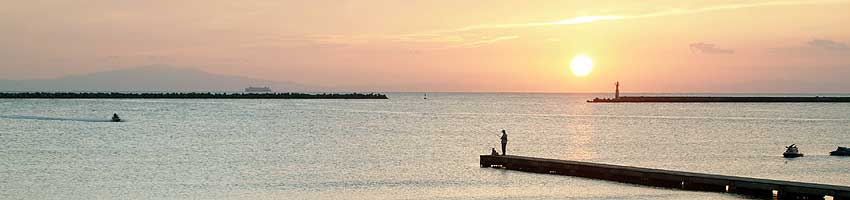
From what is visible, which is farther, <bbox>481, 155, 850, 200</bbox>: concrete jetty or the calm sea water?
the calm sea water

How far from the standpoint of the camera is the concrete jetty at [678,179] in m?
25.7

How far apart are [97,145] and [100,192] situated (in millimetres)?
22318

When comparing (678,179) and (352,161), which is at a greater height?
(678,179)

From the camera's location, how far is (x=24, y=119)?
85562mm

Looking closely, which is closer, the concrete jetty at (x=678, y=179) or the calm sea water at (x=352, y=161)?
the concrete jetty at (x=678, y=179)

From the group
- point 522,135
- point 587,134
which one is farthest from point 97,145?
point 587,134

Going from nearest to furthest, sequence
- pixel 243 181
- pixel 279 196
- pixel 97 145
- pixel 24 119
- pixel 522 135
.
Result: pixel 279 196 → pixel 243 181 → pixel 97 145 → pixel 522 135 → pixel 24 119

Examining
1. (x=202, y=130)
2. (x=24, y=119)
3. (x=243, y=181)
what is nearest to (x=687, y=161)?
(x=243, y=181)

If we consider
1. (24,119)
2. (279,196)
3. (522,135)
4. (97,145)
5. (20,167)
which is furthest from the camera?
(24,119)

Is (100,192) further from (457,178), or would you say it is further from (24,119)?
(24,119)

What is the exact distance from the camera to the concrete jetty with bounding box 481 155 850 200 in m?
25.7

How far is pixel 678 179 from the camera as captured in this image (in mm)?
29625

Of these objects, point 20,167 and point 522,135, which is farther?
point 522,135

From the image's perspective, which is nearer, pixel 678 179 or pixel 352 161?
pixel 678 179
